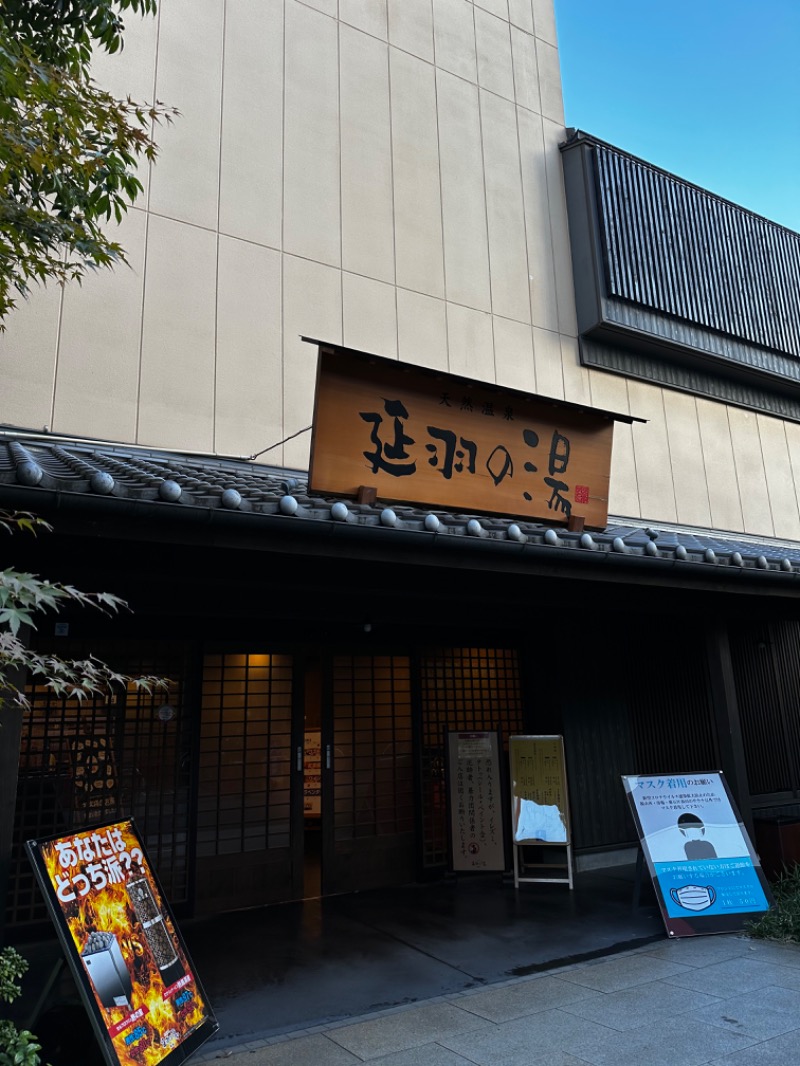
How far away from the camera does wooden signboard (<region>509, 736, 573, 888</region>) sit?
8.00 m

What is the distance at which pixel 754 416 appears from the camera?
1287cm

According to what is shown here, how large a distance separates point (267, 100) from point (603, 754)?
919 cm

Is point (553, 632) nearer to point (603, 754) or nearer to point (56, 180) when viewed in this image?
point (603, 754)

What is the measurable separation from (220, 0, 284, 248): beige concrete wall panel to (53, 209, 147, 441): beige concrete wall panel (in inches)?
52.7

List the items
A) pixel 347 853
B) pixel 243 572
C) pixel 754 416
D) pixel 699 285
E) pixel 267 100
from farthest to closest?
pixel 754 416
pixel 699 285
pixel 267 100
pixel 347 853
pixel 243 572

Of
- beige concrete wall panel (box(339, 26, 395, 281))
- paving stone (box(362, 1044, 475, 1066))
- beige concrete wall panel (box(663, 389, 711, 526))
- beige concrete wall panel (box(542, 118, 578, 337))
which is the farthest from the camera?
beige concrete wall panel (box(663, 389, 711, 526))

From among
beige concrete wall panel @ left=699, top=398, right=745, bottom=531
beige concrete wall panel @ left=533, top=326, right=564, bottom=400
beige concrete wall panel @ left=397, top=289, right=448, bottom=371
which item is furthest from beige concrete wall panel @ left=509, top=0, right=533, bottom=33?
beige concrete wall panel @ left=699, top=398, right=745, bottom=531

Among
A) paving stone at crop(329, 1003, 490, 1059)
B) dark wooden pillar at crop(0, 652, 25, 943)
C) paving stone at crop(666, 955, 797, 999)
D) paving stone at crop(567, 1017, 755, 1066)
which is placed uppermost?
dark wooden pillar at crop(0, 652, 25, 943)

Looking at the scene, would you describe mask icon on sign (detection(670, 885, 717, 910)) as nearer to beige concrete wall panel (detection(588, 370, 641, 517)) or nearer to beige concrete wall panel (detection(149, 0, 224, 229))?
beige concrete wall panel (detection(588, 370, 641, 517))

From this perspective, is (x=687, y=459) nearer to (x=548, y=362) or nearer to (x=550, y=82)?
(x=548, y=362)

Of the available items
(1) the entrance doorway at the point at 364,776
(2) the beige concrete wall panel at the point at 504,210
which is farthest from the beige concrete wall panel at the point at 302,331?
(2) the beige concrete wall panel at the point at 504,210

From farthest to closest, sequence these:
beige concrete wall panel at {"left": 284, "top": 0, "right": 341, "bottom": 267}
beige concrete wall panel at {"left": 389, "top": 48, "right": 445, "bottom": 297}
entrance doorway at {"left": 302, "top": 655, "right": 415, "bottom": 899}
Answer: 1. beige concrete wall panel at {"left": 389, "top": 48, "right": 445, "bottom": 297}
2. beige concrete wall panel at {"left": 284, "top": 0, "right": 341, "bottom": 267}
3. entrance doorway at {"left": 302, "top": 655, "right": 415, "bottom": 899}

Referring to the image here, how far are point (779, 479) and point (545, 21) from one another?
29.2 feet

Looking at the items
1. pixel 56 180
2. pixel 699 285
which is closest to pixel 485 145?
pixel 699 285
